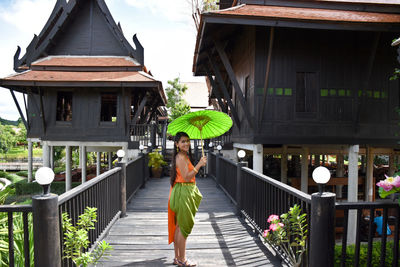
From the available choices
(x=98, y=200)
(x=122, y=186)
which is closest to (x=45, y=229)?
(x=98, y=200)

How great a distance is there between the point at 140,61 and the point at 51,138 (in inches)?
230

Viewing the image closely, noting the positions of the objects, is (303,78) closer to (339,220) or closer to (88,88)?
(339,220)

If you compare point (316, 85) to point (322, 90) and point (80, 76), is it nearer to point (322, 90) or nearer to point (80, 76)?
point (322, 90)

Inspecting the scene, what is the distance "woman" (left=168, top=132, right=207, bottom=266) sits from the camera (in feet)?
12.1

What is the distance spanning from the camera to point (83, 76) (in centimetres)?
1376

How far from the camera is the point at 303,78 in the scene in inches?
388

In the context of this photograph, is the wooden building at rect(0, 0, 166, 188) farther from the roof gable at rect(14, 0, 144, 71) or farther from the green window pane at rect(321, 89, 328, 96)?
the green window pane at rect(321, 89, 328, 96)

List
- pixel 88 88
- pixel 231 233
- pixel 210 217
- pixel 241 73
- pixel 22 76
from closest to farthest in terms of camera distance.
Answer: pixel 231 233 < pixel 210 217 < pixel 241 73 < pixel 22 76 < pixel 88 88

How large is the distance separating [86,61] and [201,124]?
42.0 feet

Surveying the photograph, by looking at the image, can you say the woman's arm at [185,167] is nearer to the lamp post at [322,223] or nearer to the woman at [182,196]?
the woman at [182,196]

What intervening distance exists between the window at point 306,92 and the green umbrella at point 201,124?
20.9ft

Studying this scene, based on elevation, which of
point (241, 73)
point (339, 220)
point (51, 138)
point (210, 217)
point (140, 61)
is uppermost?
point (140, 61)

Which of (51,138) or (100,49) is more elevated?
(100,49)

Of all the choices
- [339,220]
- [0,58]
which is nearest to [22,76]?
[339,220]
